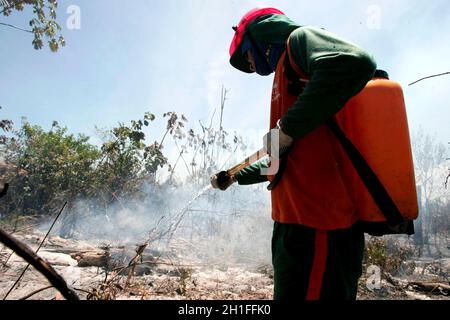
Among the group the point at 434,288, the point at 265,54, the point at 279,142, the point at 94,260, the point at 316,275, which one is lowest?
the point at 434,288

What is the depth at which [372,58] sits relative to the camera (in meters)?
1.15

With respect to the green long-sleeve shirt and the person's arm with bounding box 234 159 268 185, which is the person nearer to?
the green long-sleeve shirt

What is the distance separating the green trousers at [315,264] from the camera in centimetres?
117

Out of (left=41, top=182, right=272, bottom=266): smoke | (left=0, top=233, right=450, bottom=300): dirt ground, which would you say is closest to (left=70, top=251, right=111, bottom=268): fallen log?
(left=0, top=233, right=450, bottom=300): dirt ground

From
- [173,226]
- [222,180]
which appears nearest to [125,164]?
[173,226]

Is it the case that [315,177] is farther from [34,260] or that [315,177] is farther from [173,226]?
[173,226]

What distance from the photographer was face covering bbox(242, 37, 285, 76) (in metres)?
1.56

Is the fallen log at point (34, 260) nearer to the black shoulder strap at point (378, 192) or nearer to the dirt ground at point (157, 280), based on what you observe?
the black shoulder strap at point (378, 192)

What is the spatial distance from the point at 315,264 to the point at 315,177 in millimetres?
354

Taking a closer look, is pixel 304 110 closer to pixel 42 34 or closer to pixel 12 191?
pixel 42 34

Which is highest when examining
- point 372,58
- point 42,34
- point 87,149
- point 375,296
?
point 42,34

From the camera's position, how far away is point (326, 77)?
3.66ft

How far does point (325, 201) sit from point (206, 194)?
454 inches
